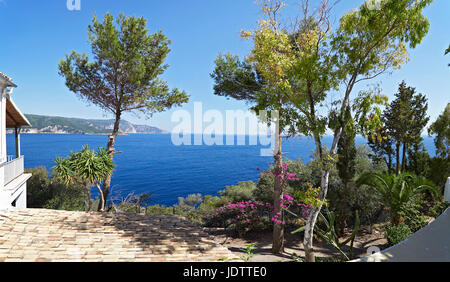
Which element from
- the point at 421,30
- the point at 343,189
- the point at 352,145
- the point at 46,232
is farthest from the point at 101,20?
the point at 343,189

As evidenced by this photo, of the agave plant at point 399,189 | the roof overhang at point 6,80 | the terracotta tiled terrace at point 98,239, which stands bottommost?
the terracotta tiled terrace at point 98,239

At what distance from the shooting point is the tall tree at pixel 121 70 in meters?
9.87

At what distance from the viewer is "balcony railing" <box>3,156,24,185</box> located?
26.3 ft

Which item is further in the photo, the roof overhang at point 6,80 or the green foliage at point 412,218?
the roof overhang at point 6,80

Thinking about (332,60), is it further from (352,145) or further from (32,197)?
(32,197)

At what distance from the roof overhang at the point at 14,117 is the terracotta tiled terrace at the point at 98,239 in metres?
5.66

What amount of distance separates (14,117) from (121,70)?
6035mm

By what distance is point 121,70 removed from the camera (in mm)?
10328

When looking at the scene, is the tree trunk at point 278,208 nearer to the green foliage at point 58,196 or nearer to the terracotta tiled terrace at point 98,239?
the terracotta tiled terrace at point 98,239

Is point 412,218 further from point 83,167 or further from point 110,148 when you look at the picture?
point 110,148

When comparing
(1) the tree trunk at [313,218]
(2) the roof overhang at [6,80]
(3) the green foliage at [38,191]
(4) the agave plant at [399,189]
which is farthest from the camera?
(3) the green foliage at [38,191]

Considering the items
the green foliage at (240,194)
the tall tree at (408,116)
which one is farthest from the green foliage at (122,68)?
the tall tree at (408,116)

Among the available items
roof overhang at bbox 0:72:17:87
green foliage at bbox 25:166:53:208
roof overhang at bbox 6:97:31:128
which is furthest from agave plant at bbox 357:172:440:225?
green foliage at bbox 25:166:53:208
